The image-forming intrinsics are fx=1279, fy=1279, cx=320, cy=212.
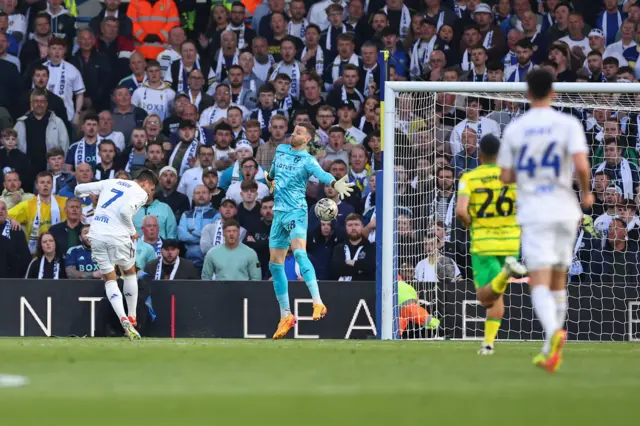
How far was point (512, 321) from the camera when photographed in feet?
55.0

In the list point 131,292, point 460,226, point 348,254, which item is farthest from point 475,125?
point 131,292

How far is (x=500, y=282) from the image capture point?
427 inches

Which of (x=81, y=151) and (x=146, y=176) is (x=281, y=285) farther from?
(x=81, y=151)

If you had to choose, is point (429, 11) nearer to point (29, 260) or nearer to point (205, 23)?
point (205, 23)

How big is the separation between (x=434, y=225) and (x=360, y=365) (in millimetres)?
7309

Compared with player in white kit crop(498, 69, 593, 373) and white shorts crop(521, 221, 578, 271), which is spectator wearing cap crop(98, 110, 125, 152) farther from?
white shorts crop(521, 221, 578, 271)

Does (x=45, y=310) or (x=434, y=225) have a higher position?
(x=434, y=225)

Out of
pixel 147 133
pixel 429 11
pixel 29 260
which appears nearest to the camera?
pixel 29 260

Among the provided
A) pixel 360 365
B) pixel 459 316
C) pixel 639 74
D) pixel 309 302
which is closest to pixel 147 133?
pixel 309 302

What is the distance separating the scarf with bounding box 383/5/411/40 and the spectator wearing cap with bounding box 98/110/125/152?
16.0ft

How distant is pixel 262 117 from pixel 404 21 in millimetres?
3056

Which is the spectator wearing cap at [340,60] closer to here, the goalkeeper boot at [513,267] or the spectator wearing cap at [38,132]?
the spectator wearing cap at [38,132]

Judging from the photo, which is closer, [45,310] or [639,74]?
[45,310]

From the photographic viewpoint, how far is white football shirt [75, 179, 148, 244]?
625 inches
